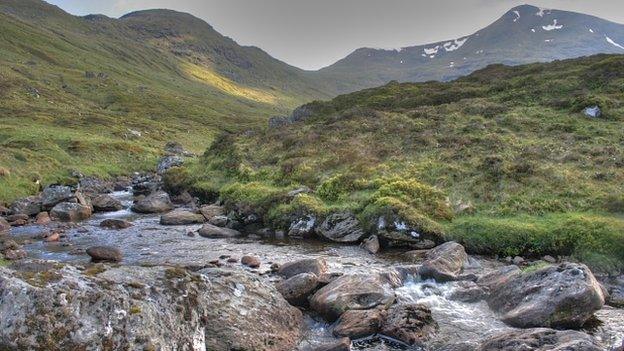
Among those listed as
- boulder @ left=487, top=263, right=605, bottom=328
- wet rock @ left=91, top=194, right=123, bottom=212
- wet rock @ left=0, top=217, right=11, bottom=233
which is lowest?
wet rock @ left=91, top=194, right=123, bottom=212

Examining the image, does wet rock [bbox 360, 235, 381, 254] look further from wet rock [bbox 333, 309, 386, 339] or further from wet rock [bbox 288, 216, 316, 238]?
wet rock [bbox 333, 309, 386, 339]

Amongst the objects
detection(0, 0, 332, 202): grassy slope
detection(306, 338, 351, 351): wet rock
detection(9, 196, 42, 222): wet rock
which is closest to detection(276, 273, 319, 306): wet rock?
detection(306, 338, 351, 351): wet rock

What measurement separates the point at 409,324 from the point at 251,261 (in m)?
10.8

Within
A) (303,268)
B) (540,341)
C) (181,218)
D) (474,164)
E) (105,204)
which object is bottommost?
(105,204)

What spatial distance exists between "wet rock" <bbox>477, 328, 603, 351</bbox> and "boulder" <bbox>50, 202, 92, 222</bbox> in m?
33.1

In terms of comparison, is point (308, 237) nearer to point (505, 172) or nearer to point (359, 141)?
Result: point (505, 172)

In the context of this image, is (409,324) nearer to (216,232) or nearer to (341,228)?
(341,228)

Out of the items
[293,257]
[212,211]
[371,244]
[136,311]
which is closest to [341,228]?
[371,244]

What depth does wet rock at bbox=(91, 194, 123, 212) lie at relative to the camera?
4212 centimetres

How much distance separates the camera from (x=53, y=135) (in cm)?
6969

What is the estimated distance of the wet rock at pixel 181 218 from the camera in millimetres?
36438

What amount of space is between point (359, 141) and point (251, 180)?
12.6 meters

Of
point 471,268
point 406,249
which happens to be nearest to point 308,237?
point 406,249

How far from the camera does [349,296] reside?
18.1 metres
